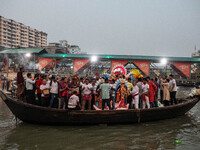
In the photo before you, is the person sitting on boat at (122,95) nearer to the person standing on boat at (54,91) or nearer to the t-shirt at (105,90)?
the t-shirt at (105,90)

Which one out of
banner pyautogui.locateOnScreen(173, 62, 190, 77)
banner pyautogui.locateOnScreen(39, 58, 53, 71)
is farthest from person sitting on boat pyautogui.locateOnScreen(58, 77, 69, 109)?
banner pyautogui.locateOnScreen(173, 62, 190, 77)

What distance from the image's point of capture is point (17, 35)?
6825 cm

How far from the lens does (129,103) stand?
8.80 m

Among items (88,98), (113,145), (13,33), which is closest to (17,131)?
(88,98)

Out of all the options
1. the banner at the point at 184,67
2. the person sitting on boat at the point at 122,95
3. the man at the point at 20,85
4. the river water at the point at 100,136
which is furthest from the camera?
the banner at the point at 184,67

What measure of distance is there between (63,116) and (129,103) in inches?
127

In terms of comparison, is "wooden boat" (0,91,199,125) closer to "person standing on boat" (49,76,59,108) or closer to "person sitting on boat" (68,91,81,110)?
"person sitting on boat" (68,91,81,110)

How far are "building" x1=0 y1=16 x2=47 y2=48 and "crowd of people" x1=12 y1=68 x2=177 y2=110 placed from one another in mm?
54851

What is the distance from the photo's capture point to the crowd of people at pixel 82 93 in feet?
25.5

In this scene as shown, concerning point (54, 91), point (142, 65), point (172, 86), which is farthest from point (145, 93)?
point (142, 65)

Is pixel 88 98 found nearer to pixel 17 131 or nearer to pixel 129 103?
pixel 129 103

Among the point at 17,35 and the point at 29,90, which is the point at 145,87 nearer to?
the point at 29,90

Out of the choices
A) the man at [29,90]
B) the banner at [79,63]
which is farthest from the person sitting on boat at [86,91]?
the banner at [79,63]

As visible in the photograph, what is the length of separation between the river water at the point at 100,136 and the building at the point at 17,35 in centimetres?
5634
